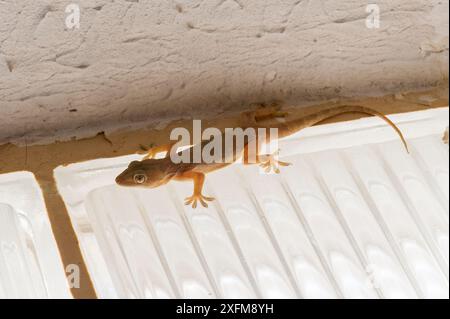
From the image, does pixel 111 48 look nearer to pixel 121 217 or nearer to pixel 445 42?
pixel 121 217

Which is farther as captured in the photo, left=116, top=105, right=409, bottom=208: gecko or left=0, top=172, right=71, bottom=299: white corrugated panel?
left=116, top=105, right=409, bottom=208: gecko

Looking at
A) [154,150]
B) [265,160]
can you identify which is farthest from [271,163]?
A: [154,150]

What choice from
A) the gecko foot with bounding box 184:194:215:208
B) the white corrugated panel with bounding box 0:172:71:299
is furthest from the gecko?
the white corrugated panel with bounding box 0:172:71:299

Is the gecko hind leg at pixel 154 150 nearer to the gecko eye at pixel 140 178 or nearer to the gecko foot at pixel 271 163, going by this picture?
the gecko eye at pixel 140 178

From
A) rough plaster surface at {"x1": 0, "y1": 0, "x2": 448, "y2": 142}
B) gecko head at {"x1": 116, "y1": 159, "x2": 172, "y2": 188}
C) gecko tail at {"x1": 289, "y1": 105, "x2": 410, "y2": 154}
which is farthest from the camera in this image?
gecko tail at {"x1": 289, "y1": 105, "x2": 410, "y2": 154}

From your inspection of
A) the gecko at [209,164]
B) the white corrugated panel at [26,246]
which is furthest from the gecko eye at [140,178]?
the white corrugated panel at [26,246]

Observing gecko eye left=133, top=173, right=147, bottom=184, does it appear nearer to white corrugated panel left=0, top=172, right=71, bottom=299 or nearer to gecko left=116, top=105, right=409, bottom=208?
gecko left=116, top=105, right=409, bottom=208

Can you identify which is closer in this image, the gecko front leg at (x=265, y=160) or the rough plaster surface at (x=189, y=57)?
the rough plaster surface at (x=189, y=57)

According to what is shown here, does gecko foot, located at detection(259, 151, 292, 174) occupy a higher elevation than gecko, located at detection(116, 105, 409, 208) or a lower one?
lower
